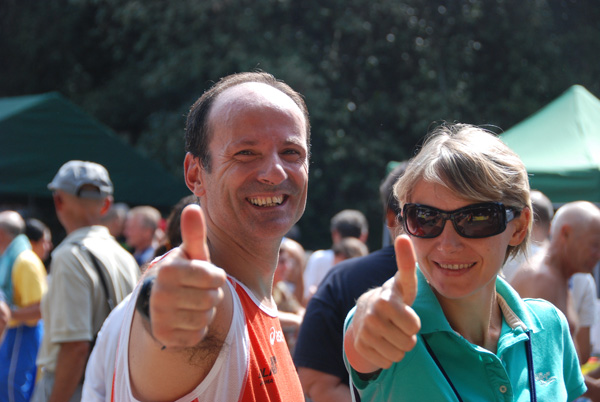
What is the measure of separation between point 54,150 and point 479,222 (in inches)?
294

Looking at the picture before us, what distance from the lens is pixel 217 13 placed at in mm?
12695

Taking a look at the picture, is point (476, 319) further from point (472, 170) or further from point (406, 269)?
point (406, 269)

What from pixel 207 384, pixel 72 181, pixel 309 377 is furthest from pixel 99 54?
pixel 207 384

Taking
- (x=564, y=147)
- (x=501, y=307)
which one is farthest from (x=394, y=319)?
(x=564, y=147)

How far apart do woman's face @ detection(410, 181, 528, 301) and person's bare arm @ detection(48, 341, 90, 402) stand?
2.35 meters

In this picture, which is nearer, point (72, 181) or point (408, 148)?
point (72, 181)

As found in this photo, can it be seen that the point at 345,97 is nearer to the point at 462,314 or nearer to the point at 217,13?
the point at 217,13

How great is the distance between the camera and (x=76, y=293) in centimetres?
344

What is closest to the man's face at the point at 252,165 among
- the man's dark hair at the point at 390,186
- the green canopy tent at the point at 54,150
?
the man's dark hair at the point at 390,186

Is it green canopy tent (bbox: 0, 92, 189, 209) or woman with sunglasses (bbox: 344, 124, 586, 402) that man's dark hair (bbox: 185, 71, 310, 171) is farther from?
green canopy tent (bbox: 0, 92, 189, 209)

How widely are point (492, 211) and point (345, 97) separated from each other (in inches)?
465

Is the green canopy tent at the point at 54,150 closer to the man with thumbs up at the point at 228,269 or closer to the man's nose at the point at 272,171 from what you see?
the man with thumbs up at the point at 228,269

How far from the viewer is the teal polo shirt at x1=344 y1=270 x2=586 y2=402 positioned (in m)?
1.58

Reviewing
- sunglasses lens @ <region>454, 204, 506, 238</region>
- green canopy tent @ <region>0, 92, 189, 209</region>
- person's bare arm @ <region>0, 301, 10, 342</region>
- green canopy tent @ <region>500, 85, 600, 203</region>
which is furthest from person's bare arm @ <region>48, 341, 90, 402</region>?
green canopy tent @ <region>0, 92, 189, 209</region>
